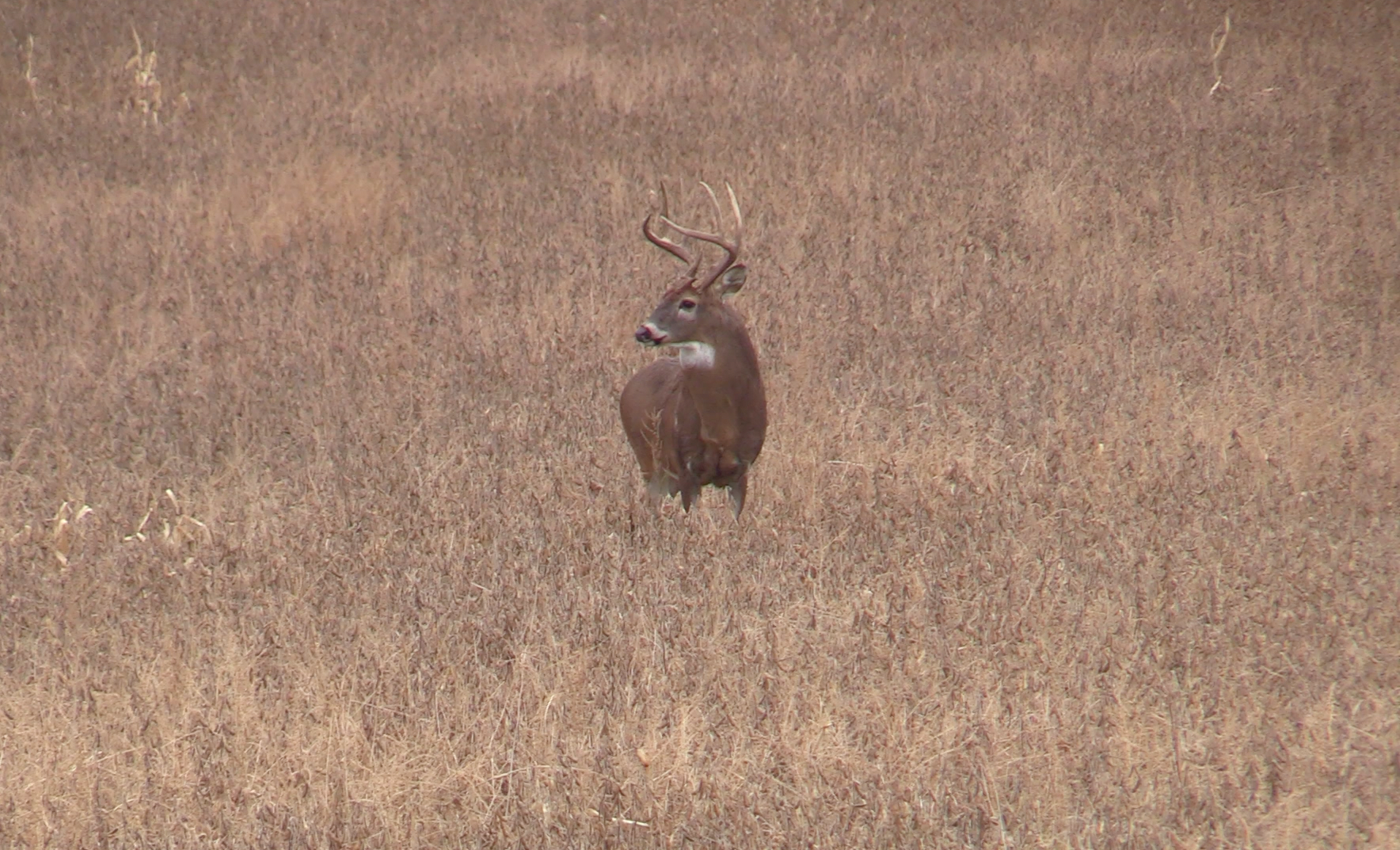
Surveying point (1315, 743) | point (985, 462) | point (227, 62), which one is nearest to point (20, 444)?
point (985, 462)

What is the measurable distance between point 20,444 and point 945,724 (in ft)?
16.0

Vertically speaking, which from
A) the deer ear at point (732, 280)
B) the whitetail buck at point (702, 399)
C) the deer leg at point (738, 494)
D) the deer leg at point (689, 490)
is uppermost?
the deer ear at point (732, 280)

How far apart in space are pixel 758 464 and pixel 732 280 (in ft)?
2.61

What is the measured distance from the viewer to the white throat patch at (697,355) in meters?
6.25

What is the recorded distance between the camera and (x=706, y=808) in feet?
12.3

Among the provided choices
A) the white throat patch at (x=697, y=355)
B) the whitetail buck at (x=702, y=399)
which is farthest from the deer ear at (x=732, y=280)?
the white throat patch at (x=697, y=355)

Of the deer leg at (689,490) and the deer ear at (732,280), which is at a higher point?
the deer ear at (732,280)

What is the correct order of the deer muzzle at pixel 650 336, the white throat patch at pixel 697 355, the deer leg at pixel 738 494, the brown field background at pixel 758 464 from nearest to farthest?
the brown field background at pixel 758 464
the deer leg at pixel 738 494
the deer muzzle at pixel 650 336
the white throat patch at pixel 697 355

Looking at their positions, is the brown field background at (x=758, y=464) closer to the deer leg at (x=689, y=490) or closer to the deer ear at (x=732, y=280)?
the deer leg at (x=689, y=490)

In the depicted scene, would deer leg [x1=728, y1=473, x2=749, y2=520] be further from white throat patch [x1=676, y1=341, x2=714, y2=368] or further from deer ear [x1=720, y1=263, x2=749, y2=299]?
deer ear [x1=720, y1=263, x2=749, y2=299]

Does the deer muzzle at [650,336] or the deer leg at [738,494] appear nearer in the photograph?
the deer leg at [738,494]

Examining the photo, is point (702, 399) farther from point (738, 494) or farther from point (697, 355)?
point (738, 494)

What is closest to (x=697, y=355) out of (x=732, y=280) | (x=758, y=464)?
(x=732, y=280)

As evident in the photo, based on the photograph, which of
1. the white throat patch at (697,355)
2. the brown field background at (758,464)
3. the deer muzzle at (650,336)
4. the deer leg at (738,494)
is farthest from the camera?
the white throat patch at (697,355)
